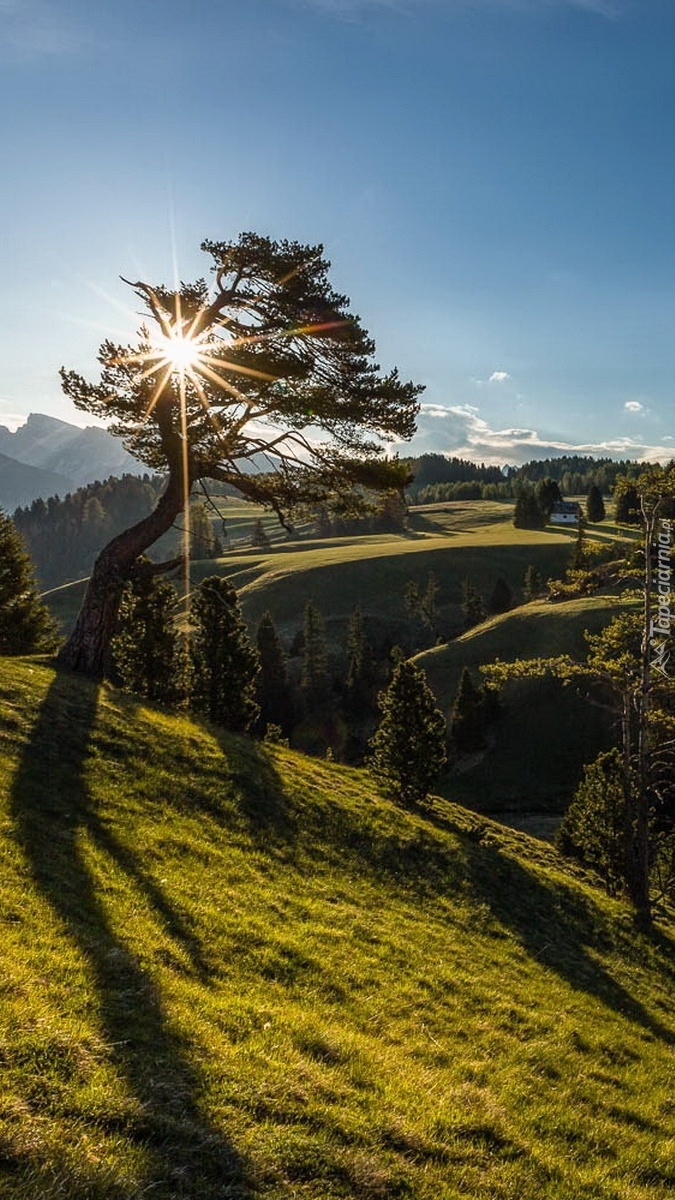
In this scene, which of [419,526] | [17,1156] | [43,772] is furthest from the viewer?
[419,526]

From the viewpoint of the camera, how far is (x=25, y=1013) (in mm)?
6512

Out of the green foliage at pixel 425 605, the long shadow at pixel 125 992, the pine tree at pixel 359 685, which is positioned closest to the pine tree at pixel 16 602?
the long shadow at pixel 125 992

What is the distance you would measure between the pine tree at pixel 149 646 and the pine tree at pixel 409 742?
13304 millimetres

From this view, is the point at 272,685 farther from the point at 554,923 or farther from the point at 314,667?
the point at 554,923

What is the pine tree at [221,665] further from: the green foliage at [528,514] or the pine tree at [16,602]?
the green foliage at [528,514]

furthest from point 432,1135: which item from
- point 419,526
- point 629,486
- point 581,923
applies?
point 419,526

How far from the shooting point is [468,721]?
7025 centimetres

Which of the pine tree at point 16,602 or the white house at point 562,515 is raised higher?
the white house at point 562,515

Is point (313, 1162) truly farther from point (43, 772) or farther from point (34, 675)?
point (34, 675)

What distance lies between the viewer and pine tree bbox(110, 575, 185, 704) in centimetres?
3656

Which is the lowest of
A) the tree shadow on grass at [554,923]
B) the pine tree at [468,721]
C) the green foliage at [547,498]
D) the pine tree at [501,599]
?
the pine tree at [468,721]

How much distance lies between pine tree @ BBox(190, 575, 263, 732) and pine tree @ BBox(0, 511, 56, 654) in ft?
43.2

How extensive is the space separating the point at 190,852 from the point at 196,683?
2544 cm

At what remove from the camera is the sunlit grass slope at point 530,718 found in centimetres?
6322
